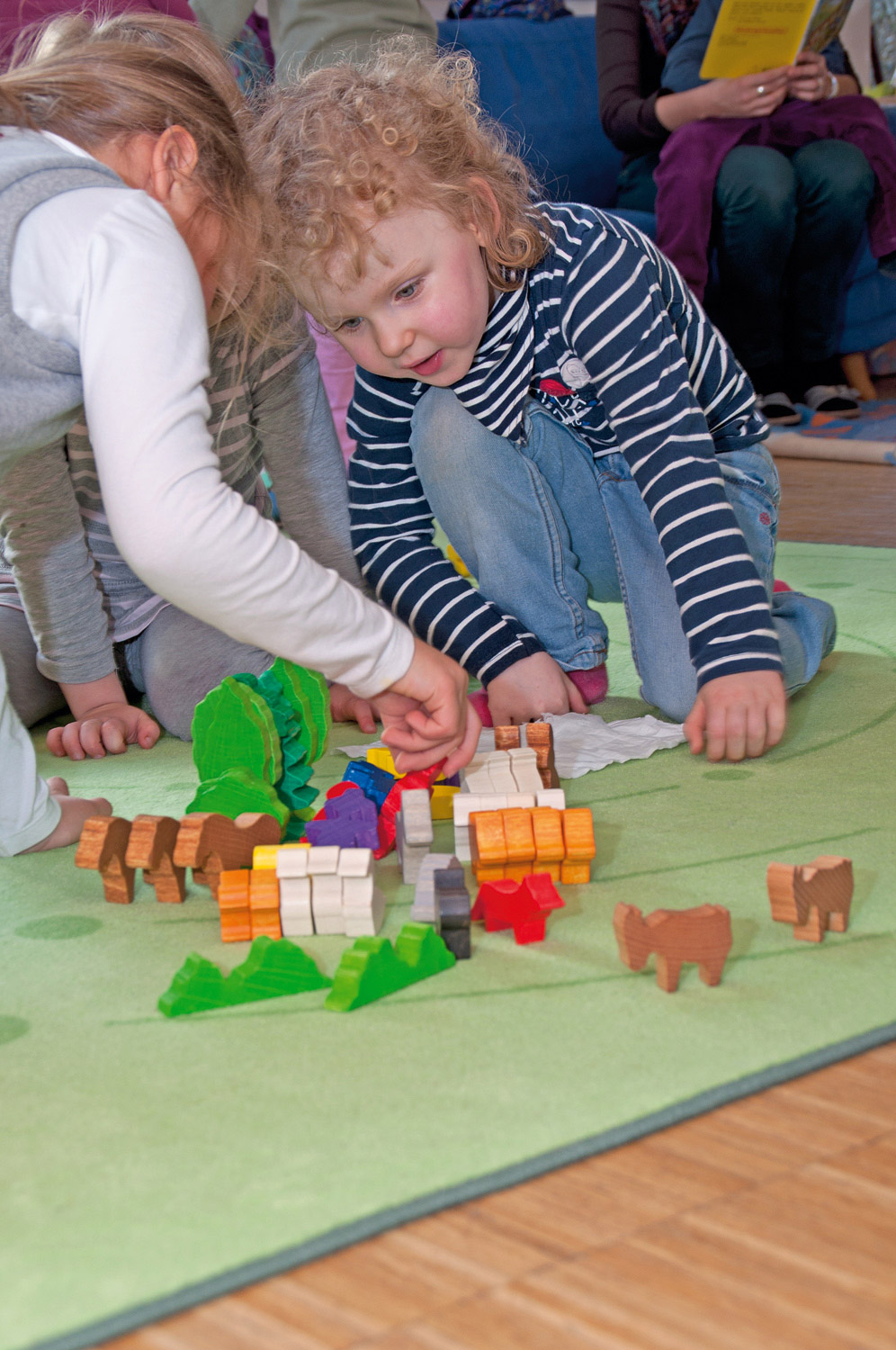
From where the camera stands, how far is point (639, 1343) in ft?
1.41

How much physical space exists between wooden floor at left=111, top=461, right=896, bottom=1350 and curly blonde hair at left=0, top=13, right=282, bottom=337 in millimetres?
711

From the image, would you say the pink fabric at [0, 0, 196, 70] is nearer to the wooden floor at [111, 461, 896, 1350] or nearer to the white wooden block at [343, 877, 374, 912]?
the white wooden block at [343, 877, 374, 912]

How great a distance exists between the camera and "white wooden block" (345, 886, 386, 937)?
29.7 inches

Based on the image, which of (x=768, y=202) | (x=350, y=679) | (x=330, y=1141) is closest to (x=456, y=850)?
(x=350, y=679)

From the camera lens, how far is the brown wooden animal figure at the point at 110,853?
792mm

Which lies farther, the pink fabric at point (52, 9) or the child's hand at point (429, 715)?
the pink fabric at point (52, 9)

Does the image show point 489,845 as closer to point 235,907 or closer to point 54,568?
point 235,907

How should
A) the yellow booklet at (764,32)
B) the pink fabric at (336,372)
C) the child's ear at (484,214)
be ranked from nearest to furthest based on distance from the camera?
the child's ear at (484,214) → the pink fabric at (336,372) → the yellow booklet at (764,32)

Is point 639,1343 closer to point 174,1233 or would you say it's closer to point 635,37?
point 174,1233

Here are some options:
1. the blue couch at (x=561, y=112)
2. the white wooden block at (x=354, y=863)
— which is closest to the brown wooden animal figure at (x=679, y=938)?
the white wooden block at (x=354, y=863)

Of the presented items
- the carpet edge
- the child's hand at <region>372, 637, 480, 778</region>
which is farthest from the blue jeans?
the carpet edge

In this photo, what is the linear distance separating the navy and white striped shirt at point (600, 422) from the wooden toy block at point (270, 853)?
1.35 ft

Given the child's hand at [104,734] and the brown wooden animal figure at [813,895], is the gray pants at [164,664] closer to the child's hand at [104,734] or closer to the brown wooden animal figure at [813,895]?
the child's hand at [104,734]

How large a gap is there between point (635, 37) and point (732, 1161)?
2.60 meters
